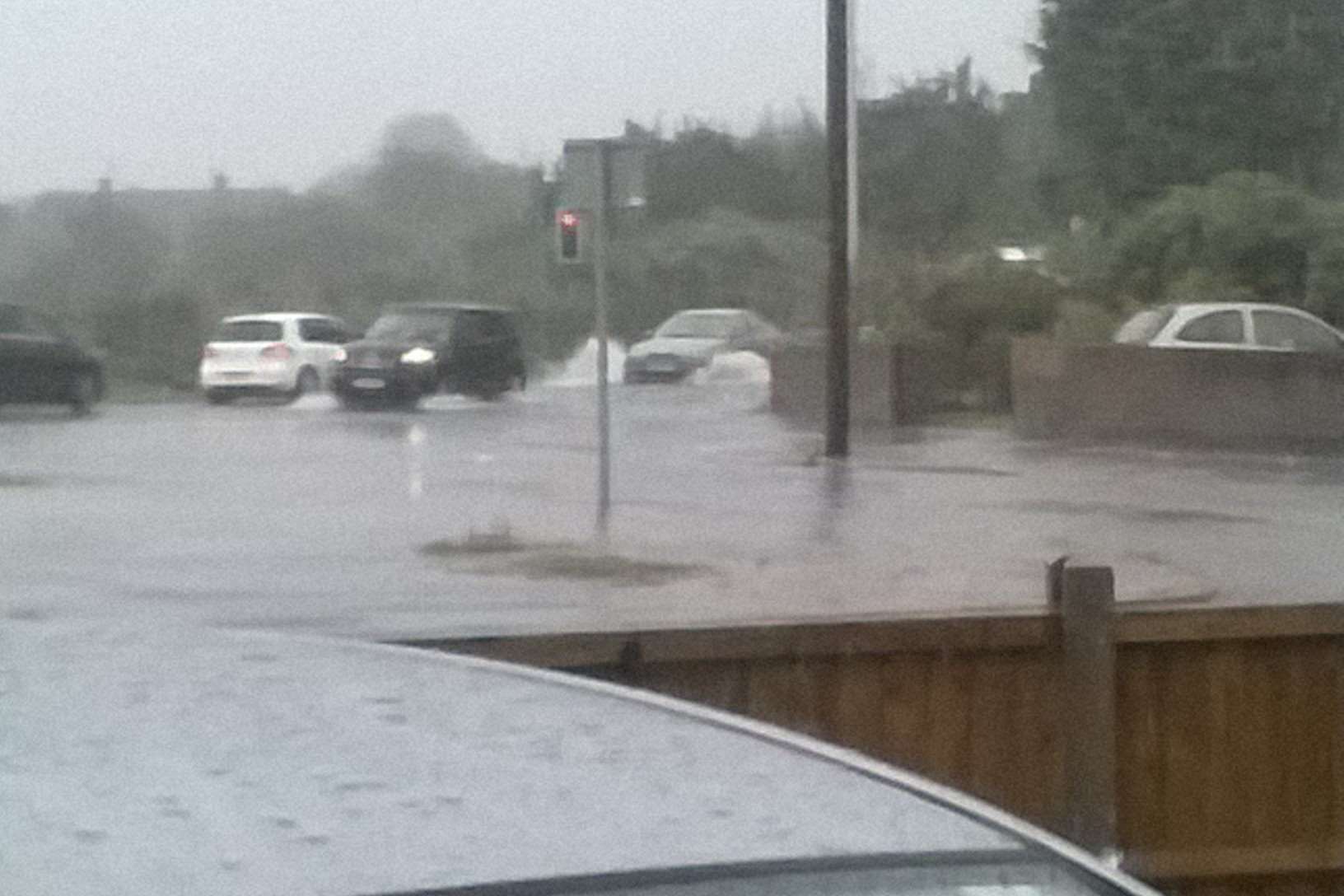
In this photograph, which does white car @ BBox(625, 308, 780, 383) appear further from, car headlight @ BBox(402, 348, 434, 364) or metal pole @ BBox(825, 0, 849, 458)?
metal pole @ BBox(825, 0, 849, 458)

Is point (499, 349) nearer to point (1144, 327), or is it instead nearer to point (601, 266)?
point (1144, 327)

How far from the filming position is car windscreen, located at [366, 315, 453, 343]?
28.7 metres

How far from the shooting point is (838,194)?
23766mm

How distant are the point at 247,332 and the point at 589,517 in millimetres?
8827

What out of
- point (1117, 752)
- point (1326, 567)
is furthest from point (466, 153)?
point (1117, 752)

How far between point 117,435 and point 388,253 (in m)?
3.76

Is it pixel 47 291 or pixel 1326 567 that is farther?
pixel 47 291

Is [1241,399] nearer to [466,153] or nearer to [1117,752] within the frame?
[466,153]

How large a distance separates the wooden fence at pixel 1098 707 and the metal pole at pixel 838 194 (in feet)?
53.8

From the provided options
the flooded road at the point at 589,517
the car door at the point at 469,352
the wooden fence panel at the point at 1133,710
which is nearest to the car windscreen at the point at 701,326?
the flooded road at the point at 589,517

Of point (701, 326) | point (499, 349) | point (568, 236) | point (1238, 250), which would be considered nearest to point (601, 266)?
point (568, 236)

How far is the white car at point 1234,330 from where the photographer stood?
2877cm

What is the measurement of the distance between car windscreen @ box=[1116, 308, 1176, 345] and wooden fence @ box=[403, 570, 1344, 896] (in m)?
21.4

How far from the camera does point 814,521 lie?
19.9m
